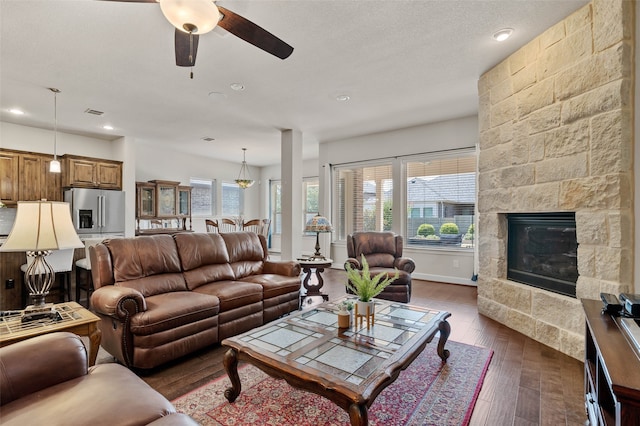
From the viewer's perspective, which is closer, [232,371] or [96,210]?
[232,371]

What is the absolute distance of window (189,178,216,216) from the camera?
26.2 feet

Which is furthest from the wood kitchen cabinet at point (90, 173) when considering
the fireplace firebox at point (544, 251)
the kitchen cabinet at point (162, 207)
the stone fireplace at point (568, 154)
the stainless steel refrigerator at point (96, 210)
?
the fireplace firebox at point (544, 251)

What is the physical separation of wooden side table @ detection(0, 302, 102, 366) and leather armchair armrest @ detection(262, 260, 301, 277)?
2081 mm

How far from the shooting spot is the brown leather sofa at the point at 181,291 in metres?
2.31

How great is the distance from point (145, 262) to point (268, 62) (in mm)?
2364

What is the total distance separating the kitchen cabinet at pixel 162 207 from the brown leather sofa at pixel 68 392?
220 inches

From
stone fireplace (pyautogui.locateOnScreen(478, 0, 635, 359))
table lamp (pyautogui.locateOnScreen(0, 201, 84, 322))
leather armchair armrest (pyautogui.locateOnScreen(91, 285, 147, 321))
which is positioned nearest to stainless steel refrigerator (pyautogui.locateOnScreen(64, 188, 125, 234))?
leather armchair armrest (pyautogui.locateOnScreen(91, 285, 147, 321))

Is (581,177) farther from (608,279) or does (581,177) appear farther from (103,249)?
(103,249)

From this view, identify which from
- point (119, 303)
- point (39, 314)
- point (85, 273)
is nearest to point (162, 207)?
point (85, 273)

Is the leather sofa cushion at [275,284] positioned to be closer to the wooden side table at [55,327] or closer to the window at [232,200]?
the wooden side table at [55,327]

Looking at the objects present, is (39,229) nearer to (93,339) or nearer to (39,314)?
(39,314)

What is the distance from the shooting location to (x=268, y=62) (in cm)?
321

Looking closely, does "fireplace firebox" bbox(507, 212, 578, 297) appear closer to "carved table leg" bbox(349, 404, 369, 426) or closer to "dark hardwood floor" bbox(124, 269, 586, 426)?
"dark hardwood floor" bbox(124, 269, 586, 426)

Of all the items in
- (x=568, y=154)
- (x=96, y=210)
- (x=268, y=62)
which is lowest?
(x=96, y=210)
